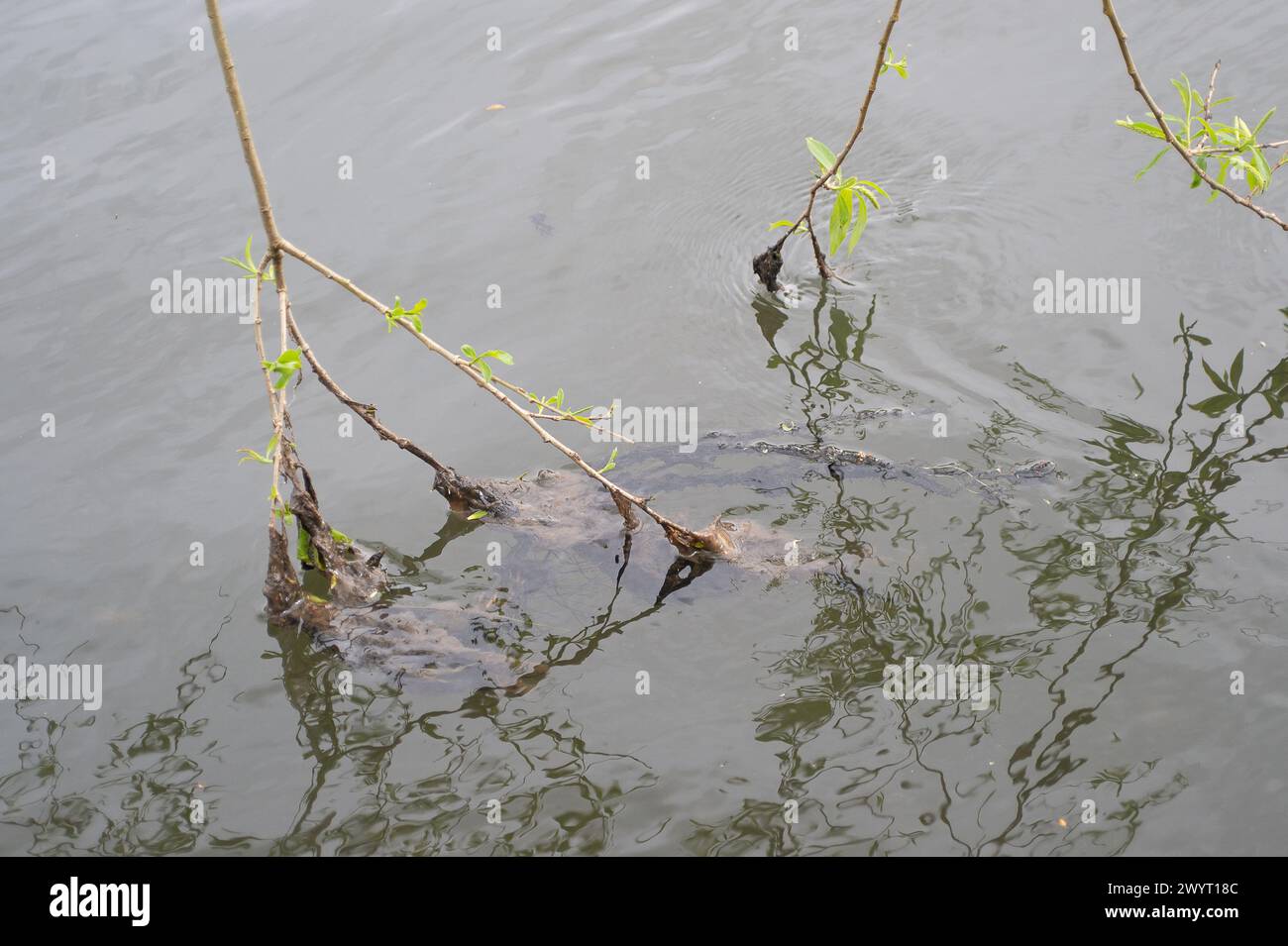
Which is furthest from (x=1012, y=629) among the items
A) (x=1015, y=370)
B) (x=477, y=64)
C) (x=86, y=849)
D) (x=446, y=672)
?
(x=477, y=64)

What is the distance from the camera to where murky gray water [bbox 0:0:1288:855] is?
12.4 feet

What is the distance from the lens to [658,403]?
5367 mm

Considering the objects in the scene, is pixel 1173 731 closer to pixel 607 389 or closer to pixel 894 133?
pixel 607 389

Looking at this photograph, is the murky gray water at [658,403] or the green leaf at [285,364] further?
the murky gray water at [658,403]

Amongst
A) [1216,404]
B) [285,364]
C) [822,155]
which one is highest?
[822,155]

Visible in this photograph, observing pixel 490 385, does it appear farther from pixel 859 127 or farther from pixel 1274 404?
pixel 1274 404

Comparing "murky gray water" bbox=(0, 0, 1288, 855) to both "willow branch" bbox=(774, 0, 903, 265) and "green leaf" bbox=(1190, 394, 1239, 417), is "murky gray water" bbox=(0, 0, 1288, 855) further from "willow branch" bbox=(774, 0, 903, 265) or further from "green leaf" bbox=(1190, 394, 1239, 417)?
"willow branch" bbox=(774, 0, 903, 265)

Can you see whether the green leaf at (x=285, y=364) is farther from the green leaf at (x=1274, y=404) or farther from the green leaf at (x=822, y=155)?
the green leaf at (x=1274, y=404)

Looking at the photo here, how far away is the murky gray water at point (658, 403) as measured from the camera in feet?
12.4

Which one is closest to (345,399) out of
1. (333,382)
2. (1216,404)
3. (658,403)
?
(333,382)

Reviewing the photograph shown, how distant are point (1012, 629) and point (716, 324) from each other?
7.96 ft

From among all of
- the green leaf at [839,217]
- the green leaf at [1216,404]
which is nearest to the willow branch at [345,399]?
the green leaf at [839,217]

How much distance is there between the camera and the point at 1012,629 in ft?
13.4

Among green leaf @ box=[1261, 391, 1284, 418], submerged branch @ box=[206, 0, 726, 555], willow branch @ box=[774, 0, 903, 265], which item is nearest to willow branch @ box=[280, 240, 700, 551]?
submerged branch @ box=[206, 0, 726, 555]
